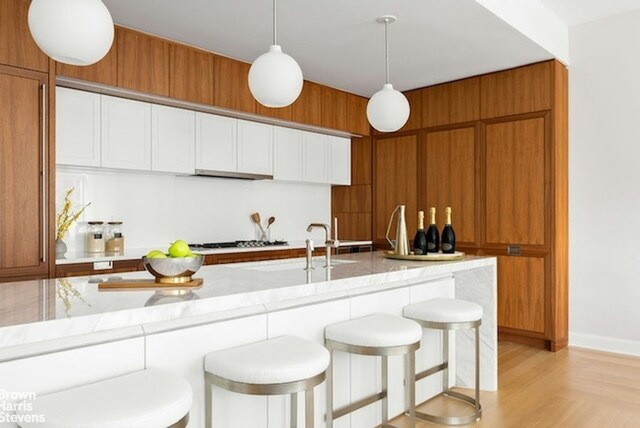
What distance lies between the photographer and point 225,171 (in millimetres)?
4430

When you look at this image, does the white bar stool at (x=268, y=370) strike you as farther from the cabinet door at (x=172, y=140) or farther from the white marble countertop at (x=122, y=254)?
the cabinet door at (x=172, y=140)

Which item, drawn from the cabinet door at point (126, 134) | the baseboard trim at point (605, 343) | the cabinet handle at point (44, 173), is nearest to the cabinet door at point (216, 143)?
the cabinet door at point (126, 134)

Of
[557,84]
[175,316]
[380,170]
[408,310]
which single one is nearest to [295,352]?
[175,316]

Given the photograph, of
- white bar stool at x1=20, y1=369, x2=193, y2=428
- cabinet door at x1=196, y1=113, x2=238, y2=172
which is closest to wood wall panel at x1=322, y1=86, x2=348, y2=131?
cabinet door at x1=196, y1=113, x2=238, y2=172

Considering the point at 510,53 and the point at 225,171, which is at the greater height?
the point at 510,53

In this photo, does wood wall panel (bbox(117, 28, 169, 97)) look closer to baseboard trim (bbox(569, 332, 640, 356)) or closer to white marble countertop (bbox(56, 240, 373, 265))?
white marble countertop (bbox(56, 240, 373, 265))

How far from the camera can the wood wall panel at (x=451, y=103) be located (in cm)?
477

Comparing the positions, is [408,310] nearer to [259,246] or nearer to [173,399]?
[173,399]

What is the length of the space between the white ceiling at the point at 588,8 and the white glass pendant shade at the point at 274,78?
2.68m

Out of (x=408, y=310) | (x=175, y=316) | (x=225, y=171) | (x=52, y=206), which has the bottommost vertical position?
(x=408, y=310)

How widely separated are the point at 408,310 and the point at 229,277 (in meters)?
1.13

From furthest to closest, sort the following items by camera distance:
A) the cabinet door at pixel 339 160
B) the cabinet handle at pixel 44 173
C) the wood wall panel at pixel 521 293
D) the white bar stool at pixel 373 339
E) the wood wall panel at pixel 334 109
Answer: the cabinet door at pixel 339 160 < the wood wall panel at pixel 334 109 < the wood wall panel at pixel 521 293 < the cabinet handle at pixel 44 173 < the white bar stool at pixel 373 339

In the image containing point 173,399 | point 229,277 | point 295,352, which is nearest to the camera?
point 173,399

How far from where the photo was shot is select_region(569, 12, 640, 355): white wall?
4.05 metres
